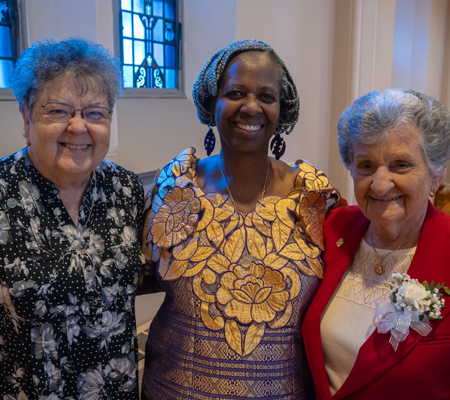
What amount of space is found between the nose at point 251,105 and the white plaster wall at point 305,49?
189cm

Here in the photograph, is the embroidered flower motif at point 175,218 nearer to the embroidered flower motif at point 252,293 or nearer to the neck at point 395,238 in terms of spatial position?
the embroidered flower motif at point 252,293

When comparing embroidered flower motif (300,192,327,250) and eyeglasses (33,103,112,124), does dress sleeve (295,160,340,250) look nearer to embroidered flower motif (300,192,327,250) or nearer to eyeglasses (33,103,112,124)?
embroidered flower motif (300,192,327,250)

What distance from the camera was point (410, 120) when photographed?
4.78 feet

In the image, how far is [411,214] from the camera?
1.52m

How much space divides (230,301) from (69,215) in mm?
636

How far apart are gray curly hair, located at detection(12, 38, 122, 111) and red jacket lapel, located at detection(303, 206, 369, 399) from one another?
989 millimetres

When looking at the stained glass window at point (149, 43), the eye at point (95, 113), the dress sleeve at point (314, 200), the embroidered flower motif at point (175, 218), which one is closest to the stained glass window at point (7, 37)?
the stained glass window at point (149, 43)

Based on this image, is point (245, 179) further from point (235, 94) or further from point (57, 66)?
point (57, 66)

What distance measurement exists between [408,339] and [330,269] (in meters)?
0.38

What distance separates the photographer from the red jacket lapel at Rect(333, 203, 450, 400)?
1.42m

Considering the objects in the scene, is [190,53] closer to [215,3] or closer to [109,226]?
[215,3]

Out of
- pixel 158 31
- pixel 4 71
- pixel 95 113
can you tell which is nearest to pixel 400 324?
pixel 95 113

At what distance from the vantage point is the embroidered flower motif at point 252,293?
1611 mm

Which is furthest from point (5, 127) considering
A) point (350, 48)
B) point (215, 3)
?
point (350, 48)
